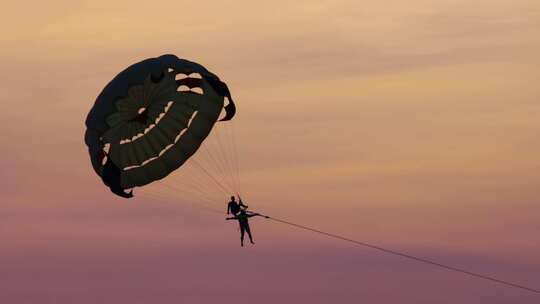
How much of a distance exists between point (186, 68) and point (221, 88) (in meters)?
2.41

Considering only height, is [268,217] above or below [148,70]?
below

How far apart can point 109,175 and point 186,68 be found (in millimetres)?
6291

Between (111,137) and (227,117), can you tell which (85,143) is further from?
(227,117)

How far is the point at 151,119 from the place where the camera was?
7731cm

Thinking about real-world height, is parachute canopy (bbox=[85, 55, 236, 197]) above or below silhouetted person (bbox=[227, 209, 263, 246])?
above

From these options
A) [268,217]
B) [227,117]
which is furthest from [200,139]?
[268,217]

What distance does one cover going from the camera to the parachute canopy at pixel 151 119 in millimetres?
74875

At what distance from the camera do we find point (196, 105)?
78.2 metres

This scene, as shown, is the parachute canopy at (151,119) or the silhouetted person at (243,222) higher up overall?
the parachute canopy at (151,119)

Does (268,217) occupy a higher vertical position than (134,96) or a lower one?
lower

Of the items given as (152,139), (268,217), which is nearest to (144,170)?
(152,139)

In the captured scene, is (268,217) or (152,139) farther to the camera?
(152,139)

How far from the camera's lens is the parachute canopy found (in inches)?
2948

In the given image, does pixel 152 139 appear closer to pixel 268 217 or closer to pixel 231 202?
pixel 231 202
